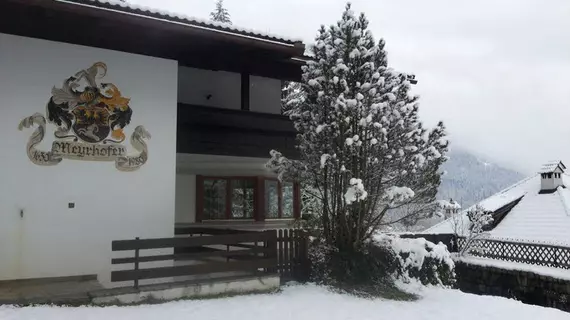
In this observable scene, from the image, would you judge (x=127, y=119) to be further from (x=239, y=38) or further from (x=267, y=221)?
(x=267, y=221)

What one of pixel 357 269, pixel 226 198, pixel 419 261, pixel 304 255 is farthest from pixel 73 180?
pixel 419 261

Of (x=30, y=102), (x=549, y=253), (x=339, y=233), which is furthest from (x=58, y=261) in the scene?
(x=549, y=253)

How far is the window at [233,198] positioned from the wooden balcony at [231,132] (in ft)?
8.55

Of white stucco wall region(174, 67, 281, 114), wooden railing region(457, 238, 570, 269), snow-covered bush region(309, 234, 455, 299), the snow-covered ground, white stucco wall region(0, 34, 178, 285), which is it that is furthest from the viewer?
wooden railing region(457, 238, 570, 269)

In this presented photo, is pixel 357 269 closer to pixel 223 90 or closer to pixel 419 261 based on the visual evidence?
pixel 419 261

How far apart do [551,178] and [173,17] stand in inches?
958

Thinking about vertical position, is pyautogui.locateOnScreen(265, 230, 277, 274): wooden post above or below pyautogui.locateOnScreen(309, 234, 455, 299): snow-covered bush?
above

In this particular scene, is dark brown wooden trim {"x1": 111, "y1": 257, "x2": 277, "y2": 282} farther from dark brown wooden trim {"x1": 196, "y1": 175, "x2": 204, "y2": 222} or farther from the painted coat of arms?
dark brown wooden trim {"x1": 196, "y1": 175, "x2": 204, "y2": 222}

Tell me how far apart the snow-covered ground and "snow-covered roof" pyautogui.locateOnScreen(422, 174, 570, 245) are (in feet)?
45.4

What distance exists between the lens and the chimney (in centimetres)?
2664

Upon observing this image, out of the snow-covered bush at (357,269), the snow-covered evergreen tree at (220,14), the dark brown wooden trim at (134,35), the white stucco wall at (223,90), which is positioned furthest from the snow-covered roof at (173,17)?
the snow-covered evergreen tree at (220,14)

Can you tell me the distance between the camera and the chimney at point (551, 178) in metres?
26.6

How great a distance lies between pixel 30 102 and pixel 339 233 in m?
6.16

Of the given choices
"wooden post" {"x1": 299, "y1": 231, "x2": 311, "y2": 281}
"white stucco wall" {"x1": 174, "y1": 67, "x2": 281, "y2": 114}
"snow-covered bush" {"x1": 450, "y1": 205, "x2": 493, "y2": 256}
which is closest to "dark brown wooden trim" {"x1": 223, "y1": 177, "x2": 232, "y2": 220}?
"white stucco wall" {"x1": 174, "y1": 67, "x2": 281, "y2": 114}
